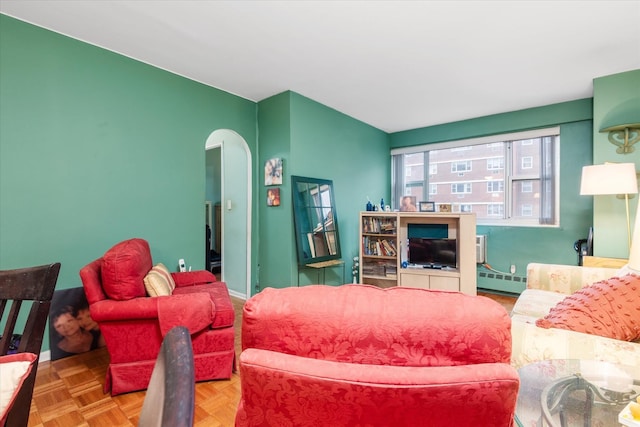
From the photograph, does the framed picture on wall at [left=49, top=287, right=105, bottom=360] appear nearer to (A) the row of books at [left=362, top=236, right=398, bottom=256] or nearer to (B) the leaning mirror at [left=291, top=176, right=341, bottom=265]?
(B) the leaning mirror at [left=291, top=176, right=341, bottom=265]

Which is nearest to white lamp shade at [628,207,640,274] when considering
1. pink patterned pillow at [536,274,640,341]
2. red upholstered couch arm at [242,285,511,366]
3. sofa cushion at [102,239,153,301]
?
pink patterned pillow at [536,274,640,341]

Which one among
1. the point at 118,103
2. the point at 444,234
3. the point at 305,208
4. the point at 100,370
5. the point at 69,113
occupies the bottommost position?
the point at 100,370

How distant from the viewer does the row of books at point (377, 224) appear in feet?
13.6

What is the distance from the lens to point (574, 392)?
1156 millimetres

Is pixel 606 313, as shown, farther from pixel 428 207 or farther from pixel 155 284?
pixel 428 207

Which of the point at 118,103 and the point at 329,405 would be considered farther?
the point at 118,103

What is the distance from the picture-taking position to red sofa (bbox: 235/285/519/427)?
707 mm

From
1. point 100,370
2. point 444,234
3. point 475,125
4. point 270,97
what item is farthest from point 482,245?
point 100,370

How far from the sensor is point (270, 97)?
3.66m

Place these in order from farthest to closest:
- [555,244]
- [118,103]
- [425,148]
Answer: [425,148] < [555,244] < [118,103]

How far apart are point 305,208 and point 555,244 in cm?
332

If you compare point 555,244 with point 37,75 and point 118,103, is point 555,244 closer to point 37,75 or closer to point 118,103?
point 118,103

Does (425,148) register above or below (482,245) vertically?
above

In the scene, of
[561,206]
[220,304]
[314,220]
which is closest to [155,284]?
[220,304]
